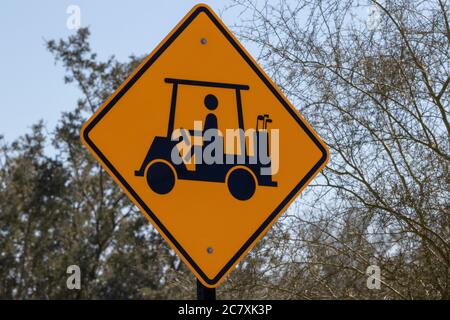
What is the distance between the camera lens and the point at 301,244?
8805mm

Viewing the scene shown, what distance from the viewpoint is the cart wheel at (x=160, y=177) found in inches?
145

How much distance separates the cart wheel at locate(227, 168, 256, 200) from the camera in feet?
12.2

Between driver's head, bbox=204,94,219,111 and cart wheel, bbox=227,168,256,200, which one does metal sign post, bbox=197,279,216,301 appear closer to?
cart wheel, bbox=227,168,256,200

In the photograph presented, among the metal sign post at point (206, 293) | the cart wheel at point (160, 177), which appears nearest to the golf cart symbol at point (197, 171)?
the cart wheel at point (160, 177)

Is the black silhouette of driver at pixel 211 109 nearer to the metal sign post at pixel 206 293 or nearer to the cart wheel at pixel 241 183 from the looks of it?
the cart wheel at pixel 241 183

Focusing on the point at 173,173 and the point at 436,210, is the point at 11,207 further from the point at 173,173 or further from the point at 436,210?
the point at 173,173

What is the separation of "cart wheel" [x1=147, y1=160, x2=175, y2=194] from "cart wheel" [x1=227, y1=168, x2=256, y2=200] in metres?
0.26

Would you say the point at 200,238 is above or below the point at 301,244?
below

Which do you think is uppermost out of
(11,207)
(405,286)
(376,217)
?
(11,207)

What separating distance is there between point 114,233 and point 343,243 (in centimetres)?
2576

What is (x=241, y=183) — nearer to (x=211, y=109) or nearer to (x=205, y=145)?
(x=205, y=145)

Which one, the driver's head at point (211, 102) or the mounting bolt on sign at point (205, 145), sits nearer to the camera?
the mounting bolt on sign at point (205, 145)
